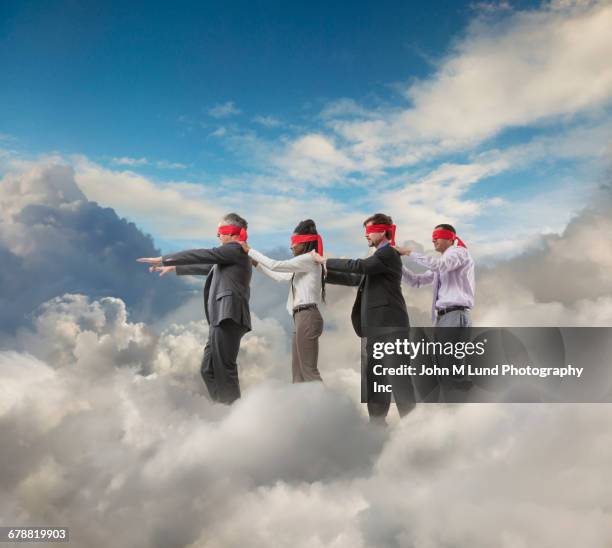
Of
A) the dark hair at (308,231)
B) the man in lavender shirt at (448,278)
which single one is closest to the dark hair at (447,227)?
the man in lavender shirt at (448,278)

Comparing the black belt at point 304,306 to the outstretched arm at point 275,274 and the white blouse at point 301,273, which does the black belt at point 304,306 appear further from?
the outstretched arm at point 275,274

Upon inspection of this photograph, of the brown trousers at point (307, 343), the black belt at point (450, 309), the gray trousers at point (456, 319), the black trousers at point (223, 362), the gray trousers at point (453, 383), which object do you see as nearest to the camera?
the brown trousers at point (307, 343)

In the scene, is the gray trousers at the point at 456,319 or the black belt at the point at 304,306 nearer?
the black belt at the point at 304,306

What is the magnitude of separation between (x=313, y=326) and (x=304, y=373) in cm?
62

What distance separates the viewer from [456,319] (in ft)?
30.2

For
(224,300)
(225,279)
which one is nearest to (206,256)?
(225,279)

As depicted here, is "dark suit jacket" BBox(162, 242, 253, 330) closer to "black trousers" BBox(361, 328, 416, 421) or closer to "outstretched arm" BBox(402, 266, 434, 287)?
"black trousers" BBox(361, 328, 416, 421)

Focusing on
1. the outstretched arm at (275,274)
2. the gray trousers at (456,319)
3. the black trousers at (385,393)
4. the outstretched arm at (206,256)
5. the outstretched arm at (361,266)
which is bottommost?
the black trousers at (385,393)

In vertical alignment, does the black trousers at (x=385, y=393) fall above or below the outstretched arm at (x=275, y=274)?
below

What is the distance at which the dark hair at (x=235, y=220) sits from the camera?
9.18 meters

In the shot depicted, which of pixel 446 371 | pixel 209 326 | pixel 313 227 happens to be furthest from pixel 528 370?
pixel 209 326

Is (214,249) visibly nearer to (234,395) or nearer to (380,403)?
(234,395)

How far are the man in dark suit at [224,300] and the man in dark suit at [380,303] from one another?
110 cm

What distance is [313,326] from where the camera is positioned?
8.80 metres
